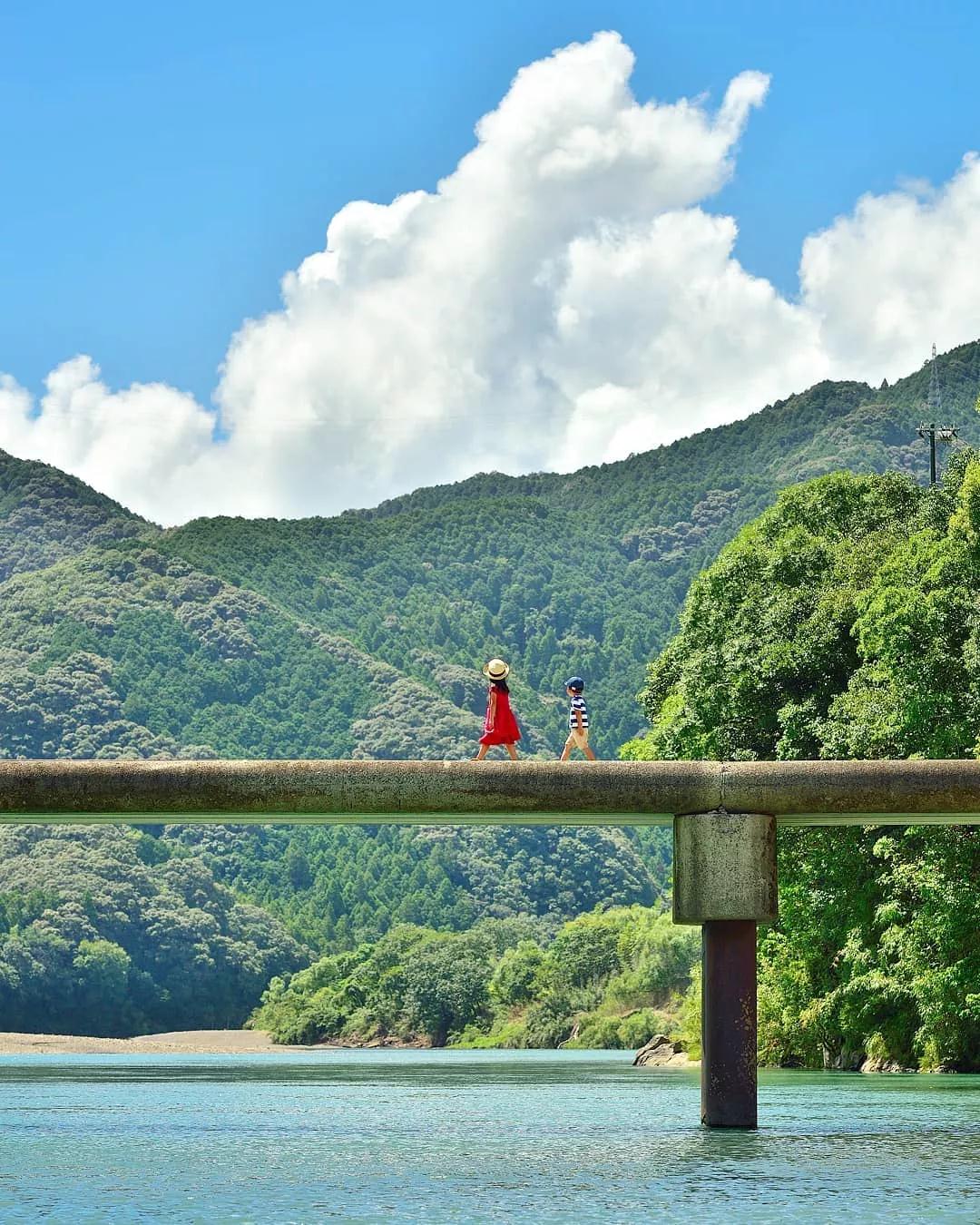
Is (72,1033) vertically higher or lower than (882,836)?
lower

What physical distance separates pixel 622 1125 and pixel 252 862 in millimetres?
154819

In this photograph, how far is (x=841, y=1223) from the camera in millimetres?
Answer: 18344

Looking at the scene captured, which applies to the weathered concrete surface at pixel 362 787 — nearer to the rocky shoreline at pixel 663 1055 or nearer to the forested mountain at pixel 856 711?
the forested mountain at pixel 856 711

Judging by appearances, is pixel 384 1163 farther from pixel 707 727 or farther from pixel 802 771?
pixel 707 727

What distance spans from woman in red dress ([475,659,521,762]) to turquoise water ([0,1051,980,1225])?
527 cm

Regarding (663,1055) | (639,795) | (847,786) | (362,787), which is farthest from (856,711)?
(663,1055)

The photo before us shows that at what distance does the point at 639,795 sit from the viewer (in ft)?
80.8

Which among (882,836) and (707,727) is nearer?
(882,836)

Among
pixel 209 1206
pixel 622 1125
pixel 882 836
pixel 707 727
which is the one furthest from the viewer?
pixel 707 727

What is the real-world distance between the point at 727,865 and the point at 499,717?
149 inches

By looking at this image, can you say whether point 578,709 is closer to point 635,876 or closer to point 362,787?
point 362,787

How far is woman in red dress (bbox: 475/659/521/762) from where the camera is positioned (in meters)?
26.2

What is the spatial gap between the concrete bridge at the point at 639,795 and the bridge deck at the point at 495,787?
0.02 meters

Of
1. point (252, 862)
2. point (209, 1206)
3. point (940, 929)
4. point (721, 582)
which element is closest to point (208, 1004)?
point (252, 862)
